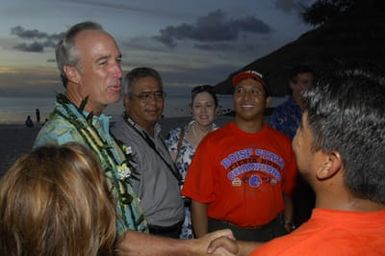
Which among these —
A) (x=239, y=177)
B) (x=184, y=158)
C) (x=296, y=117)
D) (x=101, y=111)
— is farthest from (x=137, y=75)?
(x=296, y=117)

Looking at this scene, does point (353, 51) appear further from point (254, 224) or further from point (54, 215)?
point (54, 215)

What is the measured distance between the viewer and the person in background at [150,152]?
3.71 m

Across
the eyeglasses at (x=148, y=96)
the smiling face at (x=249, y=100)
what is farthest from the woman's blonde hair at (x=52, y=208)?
the eyeglasses at (x=148, y=96)

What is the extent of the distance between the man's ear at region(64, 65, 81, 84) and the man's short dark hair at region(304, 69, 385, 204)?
61.7 inches

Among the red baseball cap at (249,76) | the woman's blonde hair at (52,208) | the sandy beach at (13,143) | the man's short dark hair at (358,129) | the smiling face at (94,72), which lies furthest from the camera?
the sandy beach at (13,143)

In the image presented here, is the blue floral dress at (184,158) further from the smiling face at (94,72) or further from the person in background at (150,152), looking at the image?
the smiling face at (94,72)

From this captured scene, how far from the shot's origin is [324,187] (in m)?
1.78

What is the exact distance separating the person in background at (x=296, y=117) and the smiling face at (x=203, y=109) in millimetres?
798

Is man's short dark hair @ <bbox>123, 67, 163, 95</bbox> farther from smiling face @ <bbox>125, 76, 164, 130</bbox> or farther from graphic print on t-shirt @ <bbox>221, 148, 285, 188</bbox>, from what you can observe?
graphic print on t-shirt @ <bbox>221, 148, 285, 188</bbox>

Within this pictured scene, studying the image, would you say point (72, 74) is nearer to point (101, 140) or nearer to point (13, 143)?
point (101, 140)

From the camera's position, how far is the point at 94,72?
2809 mm

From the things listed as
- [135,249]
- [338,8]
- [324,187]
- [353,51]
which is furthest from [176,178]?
[338,8]

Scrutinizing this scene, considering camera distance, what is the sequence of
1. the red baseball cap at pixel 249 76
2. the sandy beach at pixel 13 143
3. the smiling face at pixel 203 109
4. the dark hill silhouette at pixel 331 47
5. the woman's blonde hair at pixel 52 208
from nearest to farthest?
the woman's blonde hair at pixel 52 208, the red baseball cap at pixel 249 76, the smiling face at pixel 203 109, the sandy beach at pixel 13 143, the dark hill silhouette at pixel 331 47

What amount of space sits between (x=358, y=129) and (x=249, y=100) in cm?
235
